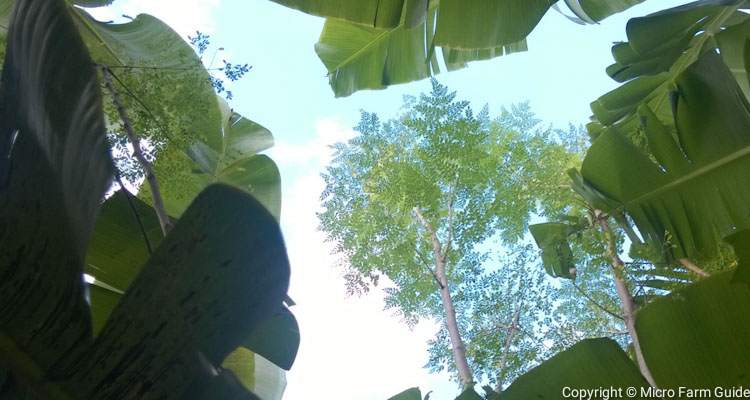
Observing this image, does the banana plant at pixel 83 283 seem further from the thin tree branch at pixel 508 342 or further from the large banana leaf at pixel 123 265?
the thin tree branch at pixel 508 342

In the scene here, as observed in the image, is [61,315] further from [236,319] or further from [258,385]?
[258,385]

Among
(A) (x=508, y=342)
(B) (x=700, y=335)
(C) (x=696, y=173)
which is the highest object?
(C) (x=696, y=173)

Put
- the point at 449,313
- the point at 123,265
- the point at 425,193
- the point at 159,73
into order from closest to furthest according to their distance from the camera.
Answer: the point at 123,265, the point at 159,73, the point at 449,313, the point at 425,193

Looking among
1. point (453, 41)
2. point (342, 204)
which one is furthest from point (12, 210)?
point (342, 204)

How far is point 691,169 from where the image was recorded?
50.6 inches

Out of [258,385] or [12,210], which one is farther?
[258,385]

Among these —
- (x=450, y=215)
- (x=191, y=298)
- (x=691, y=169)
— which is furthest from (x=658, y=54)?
(x=450, y=215)

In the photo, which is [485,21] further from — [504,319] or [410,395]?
[504,319]

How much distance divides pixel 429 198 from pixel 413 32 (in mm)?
1448

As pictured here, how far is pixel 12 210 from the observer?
1.22 ft

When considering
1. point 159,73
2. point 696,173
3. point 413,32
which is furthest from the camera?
point 413,32

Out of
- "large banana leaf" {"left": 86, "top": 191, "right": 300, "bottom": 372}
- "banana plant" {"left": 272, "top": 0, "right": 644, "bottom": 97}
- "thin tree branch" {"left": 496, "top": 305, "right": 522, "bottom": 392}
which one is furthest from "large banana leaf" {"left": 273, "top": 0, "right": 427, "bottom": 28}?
"thin tree branch" {"left": 496, "top": 305, "right": 522, "bottom": 392}

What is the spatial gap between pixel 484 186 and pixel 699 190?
218 cm

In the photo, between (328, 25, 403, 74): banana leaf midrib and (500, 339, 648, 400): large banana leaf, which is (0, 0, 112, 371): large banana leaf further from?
(328, 25, 403, 74): banana leaf midrib
